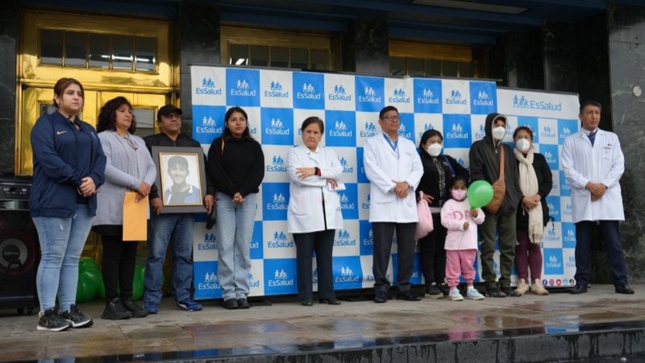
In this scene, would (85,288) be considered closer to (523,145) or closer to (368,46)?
(368,46)

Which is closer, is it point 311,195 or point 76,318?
point 76,318

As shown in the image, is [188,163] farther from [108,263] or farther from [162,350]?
[162,350]

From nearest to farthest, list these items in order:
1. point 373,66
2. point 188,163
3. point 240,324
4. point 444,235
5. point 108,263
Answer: point 240,324 → point 108,263 → point 188,163 → point 444,235 → point 373,66

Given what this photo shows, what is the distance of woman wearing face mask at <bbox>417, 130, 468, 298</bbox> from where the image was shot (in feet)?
20.8

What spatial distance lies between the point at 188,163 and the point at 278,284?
56.0 inches

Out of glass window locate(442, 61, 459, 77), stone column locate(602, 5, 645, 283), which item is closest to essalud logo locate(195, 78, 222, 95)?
glass window locate(442, 61, 459, 77)

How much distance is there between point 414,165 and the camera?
6148 mm

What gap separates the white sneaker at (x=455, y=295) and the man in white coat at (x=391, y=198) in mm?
313

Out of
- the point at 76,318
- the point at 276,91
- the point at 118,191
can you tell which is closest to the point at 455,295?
the point at 276,91

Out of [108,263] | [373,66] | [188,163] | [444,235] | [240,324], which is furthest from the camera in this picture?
[373,66]

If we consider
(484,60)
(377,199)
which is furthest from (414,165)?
(484,60)

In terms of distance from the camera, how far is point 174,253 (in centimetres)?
552

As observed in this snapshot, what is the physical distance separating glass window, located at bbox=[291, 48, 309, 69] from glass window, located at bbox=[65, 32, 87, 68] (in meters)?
2.37

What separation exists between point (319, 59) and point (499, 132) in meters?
2.52
